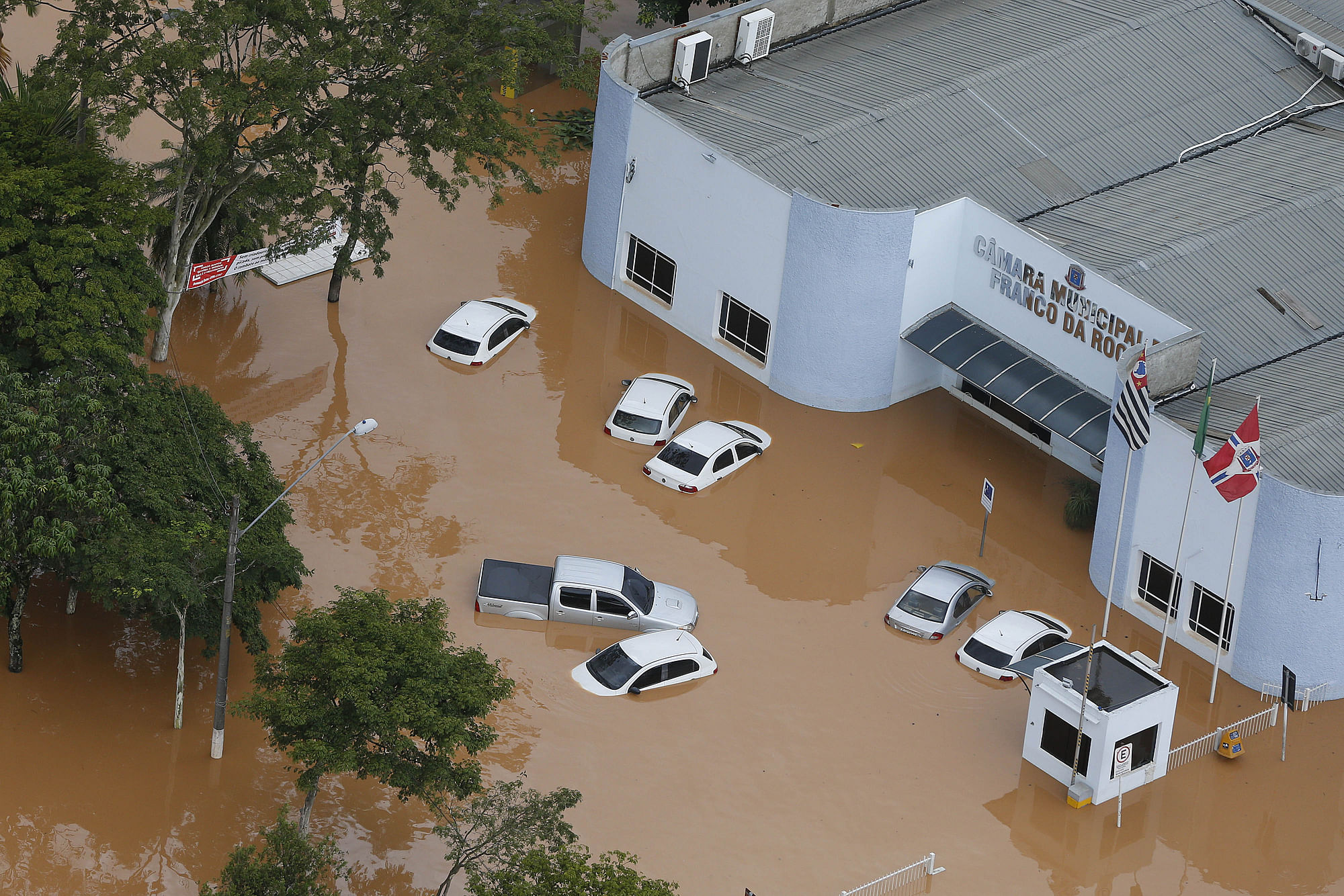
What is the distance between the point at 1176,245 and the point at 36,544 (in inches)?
1018

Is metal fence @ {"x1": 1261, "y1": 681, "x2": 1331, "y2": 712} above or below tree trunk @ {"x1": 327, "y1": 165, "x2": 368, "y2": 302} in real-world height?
below

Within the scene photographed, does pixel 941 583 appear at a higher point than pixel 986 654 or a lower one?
higher

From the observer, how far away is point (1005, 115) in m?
47.4

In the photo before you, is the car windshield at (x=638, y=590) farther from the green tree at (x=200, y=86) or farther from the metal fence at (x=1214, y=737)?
the green tree at (x=200, y=86)

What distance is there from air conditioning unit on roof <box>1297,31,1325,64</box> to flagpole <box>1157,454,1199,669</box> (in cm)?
1874

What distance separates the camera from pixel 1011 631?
126 ft

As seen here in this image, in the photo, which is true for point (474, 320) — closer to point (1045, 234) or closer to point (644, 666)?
point (644, 666)

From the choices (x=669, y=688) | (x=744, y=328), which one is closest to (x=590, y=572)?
(x=669, y=688)

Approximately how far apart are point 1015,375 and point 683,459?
7.84m

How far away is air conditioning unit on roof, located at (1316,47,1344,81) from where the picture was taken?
49938 millimetres

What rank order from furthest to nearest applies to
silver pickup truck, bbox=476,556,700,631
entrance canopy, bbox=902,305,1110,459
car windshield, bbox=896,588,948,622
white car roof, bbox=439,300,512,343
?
1. white car roof, bbox=439,300,512,343
2. entrance canopy, bbox=902,305,1110,459
3. car windshield, bbox=896,588,948,622
4. silver pickup truck, bbox=476,556,700,631

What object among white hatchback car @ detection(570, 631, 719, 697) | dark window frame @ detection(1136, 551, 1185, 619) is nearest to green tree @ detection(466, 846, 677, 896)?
white hatchback car @ detection(570, 631, 719, 697)

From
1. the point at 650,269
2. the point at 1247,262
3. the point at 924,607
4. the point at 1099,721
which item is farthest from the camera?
the point at 650,269

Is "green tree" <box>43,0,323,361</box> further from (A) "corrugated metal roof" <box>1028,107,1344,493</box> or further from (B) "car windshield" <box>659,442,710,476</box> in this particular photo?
(A) "corrugated metal roof" <box>1028,107,1344,493</box>
